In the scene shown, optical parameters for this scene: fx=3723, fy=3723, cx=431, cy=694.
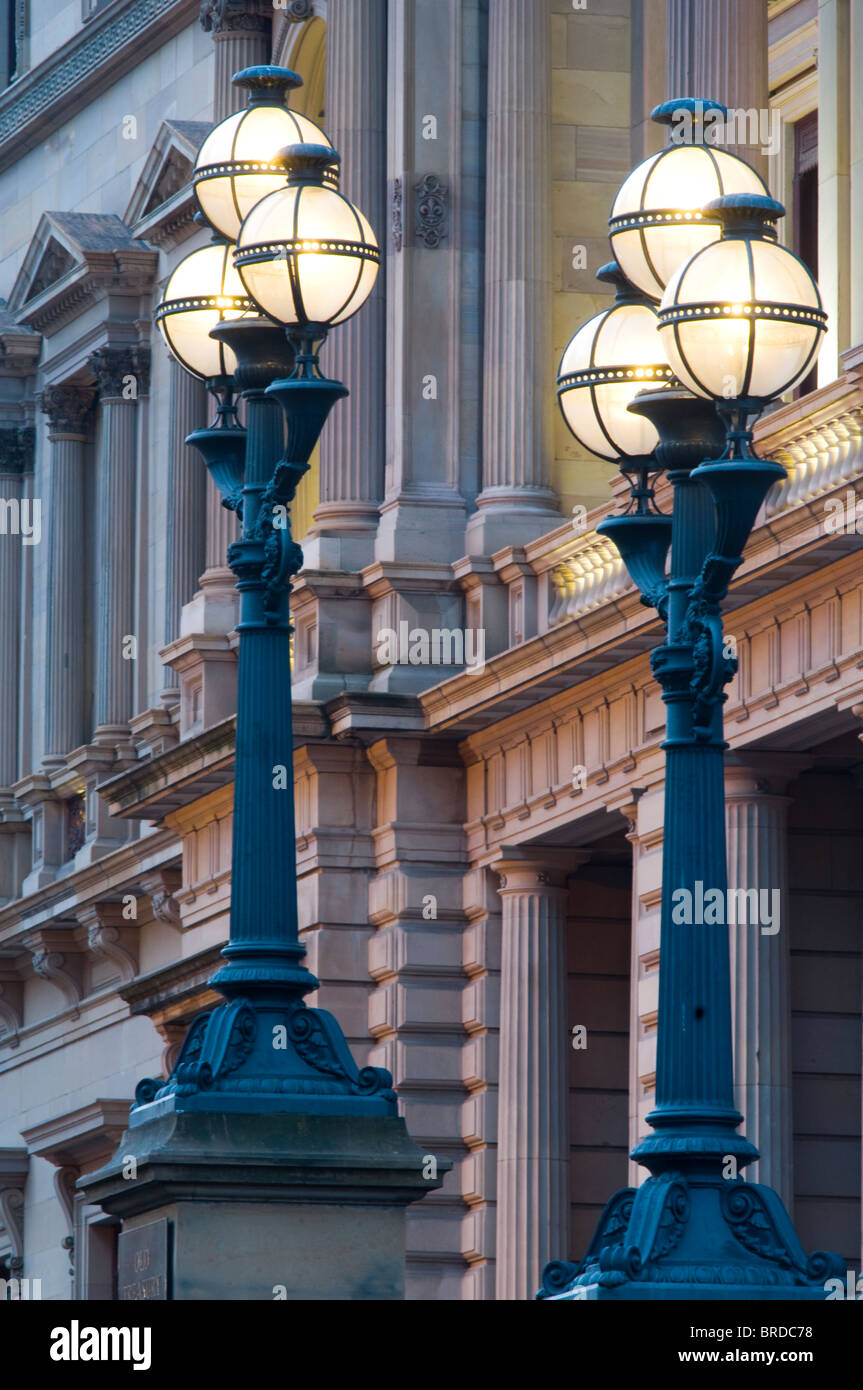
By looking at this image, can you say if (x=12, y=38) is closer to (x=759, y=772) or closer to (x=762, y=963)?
(x=759, y=772)

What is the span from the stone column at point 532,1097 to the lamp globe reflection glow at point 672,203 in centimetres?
1378

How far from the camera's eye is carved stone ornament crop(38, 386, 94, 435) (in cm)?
4191

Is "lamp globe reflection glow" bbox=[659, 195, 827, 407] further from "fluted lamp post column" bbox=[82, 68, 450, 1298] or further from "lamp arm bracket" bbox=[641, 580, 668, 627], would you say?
"fluted lamp post column" bbox=[82, 68, 450, 1298]

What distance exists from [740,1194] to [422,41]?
18.6 meters

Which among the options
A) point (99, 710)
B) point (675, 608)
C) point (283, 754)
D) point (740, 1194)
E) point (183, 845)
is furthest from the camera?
point (99, 710)

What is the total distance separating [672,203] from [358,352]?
15466 millimetres

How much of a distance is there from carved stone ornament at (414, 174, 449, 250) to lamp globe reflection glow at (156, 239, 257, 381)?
44.3ft

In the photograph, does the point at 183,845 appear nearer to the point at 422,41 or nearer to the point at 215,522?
the point at 215,522

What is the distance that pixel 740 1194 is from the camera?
1287 cm

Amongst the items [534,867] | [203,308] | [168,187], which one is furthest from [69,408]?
[203,308]

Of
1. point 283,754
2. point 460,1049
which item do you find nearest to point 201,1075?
point 283,754

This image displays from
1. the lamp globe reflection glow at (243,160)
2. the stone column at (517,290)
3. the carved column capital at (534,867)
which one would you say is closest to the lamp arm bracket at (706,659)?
the lamp globe reflection glow at (243,160)

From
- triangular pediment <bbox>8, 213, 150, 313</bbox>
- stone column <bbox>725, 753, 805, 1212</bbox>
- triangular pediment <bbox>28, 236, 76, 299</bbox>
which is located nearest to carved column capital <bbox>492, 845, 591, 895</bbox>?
stone column <bbox>725, 753, 805, 1212</bbox>
